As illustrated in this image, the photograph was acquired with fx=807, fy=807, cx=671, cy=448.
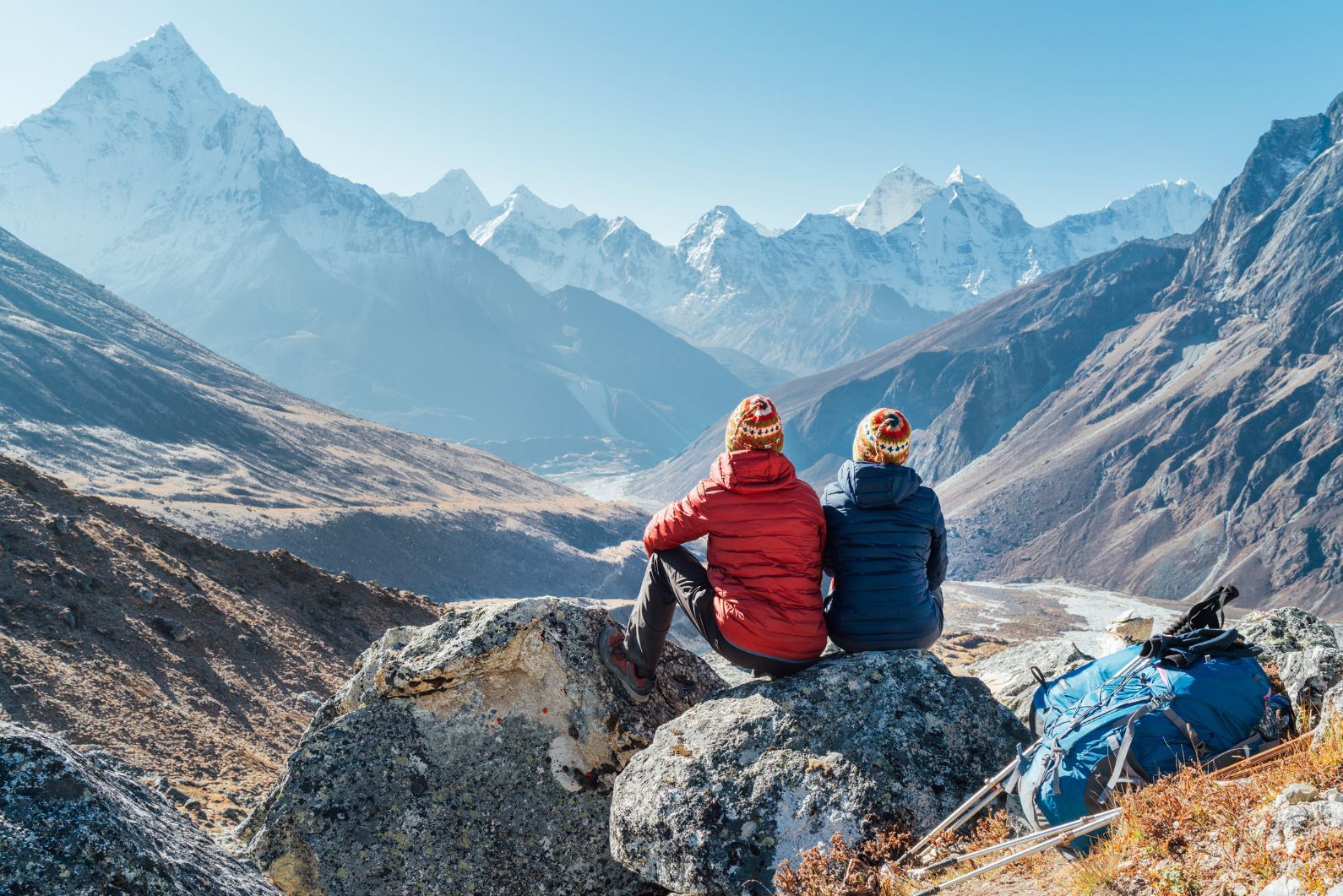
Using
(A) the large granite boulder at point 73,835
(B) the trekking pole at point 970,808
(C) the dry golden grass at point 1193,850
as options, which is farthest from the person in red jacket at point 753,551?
(A) the large granite boulder at point 73,835

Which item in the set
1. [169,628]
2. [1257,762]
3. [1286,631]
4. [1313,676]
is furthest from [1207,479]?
[1257,762]

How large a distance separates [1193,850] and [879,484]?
3.17 meters

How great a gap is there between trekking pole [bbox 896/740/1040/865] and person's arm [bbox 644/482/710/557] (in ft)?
8.45

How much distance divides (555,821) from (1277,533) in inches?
6547

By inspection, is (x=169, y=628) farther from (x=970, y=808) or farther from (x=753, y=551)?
(x=970, y=808)

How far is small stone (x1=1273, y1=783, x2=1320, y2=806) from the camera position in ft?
12.1

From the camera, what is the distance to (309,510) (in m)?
74.1

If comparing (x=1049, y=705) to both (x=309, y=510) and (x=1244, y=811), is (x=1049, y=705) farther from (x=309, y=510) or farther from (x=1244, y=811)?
(x=309, y=510)

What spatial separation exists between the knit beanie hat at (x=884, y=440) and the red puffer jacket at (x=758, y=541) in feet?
2.03

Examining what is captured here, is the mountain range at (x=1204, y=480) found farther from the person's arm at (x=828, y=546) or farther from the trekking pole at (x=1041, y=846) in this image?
the trekking pole at (x=1041, y=846)

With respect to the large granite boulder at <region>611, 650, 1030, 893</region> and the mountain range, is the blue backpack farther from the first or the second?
the mountain range

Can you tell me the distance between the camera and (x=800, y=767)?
18.8 ft

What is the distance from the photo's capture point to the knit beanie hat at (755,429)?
246 inches

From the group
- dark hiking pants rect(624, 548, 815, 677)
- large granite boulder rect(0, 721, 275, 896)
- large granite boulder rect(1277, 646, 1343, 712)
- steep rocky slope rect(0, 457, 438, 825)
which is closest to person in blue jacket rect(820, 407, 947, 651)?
dark hiking pants rect(624, 548, 815, 677)
